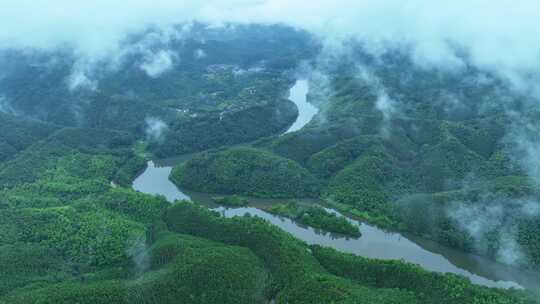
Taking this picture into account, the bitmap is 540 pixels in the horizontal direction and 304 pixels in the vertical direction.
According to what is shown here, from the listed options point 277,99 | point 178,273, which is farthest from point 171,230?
point 277,99

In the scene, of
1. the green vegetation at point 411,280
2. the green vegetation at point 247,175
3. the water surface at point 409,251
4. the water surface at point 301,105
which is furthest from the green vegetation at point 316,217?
the water surface at point 301,105

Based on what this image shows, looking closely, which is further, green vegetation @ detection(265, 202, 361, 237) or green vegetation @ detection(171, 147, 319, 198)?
green vegetation @ detection(171, 147, 319, 198)

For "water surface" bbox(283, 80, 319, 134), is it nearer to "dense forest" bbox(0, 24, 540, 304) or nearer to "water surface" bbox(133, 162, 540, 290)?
"dense forest" bbox(0, 24, 540, 304)

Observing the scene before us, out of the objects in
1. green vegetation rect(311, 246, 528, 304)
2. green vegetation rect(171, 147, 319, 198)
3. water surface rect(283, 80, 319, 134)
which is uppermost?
green vegetation rect(311, 246, 528, 304)

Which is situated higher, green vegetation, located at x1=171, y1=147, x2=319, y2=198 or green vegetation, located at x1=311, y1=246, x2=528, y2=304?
green vegetation, located at x1=311, y1=246, x2=528, y2=304

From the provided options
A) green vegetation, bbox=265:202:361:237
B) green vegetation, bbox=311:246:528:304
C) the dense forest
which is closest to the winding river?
green vegetation, bbox=265:202:361:237

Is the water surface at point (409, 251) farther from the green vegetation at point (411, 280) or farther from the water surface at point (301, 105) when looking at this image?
the water surface at point (301, 105)

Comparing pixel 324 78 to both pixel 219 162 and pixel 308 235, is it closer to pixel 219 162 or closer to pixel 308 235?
pixel 219 162
